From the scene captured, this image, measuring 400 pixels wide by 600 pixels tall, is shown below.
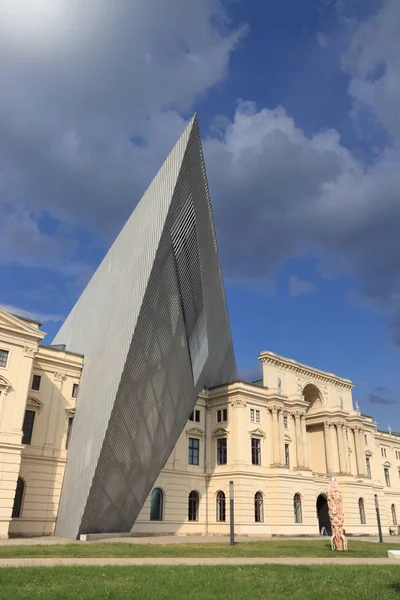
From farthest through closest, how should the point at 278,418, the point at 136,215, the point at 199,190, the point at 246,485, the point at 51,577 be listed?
the point at 278,418
the point at 246,485
the point at 136,215
the point at 199,190
the point at 51,577

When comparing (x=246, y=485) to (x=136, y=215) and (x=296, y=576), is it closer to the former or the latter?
(x=136, y=215)

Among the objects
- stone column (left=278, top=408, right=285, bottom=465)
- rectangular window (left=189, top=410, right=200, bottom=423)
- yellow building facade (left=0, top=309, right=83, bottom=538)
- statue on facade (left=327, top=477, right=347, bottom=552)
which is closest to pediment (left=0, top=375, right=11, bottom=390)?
yellow building facade (left=0, top=309, right=83, bottom=538)

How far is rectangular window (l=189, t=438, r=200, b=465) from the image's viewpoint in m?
47.5

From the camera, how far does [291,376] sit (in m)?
55.7

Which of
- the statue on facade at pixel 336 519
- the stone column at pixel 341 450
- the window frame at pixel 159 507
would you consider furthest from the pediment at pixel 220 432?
the statue on facade at pixel 336 519

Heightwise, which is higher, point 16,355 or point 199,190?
point 199,190

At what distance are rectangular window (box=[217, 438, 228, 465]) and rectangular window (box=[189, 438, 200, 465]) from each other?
2.20 m

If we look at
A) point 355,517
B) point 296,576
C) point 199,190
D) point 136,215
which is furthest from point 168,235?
point 355,517

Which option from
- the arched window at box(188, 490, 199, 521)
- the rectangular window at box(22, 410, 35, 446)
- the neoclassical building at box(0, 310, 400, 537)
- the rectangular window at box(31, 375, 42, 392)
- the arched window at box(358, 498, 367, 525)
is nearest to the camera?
the neoclassical building at box(0, 310, 400, 537)

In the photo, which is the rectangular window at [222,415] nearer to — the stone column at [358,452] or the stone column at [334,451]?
the stone column at [334,451]

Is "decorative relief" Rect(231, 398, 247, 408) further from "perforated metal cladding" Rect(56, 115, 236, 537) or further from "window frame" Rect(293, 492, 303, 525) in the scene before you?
"perforated metal cladding" Rect(56, 115, 236, 537)

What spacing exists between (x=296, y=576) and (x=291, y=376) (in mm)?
43986

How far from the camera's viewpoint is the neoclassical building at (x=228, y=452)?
3159 cm

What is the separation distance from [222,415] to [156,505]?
444 inches
